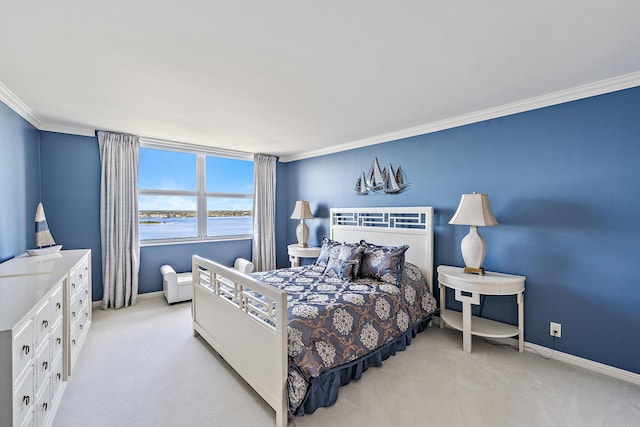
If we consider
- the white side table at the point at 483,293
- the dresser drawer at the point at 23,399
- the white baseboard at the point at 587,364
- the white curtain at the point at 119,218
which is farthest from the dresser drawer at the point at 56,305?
the white baseboard at the point at 587,364

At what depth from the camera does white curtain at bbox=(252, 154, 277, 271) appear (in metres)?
5.26

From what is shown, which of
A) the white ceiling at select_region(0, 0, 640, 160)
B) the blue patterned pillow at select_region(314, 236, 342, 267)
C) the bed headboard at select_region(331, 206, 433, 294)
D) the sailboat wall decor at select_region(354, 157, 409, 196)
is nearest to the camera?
the white ceiling at select_region(0, 0, 640, 160)

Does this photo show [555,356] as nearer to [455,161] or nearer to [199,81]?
[455,161]

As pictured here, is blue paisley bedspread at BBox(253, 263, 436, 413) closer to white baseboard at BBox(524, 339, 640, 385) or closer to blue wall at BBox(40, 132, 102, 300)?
white baseboard at BBox(524, 339, 640, 385)

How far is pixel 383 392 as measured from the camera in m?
2.18

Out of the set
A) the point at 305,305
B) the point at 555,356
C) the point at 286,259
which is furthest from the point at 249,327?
the point at 286,259

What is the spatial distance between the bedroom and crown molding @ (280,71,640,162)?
2cm

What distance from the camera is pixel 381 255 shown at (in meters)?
3.16

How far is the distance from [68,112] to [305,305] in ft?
10.7

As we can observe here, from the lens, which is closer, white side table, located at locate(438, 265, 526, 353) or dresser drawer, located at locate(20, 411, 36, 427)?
dresser drawer, located at locate(20, 411, 36, 427)

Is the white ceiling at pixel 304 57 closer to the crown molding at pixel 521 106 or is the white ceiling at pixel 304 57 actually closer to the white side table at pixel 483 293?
the crown molding at pixel 521 106

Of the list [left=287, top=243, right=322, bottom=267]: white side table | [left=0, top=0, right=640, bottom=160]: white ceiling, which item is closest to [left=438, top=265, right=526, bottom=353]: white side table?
[left=0, top=0, right=640, bottom=160]: white ceiling

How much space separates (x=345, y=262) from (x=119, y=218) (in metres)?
3.17

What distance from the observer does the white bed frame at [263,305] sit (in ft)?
6.14
